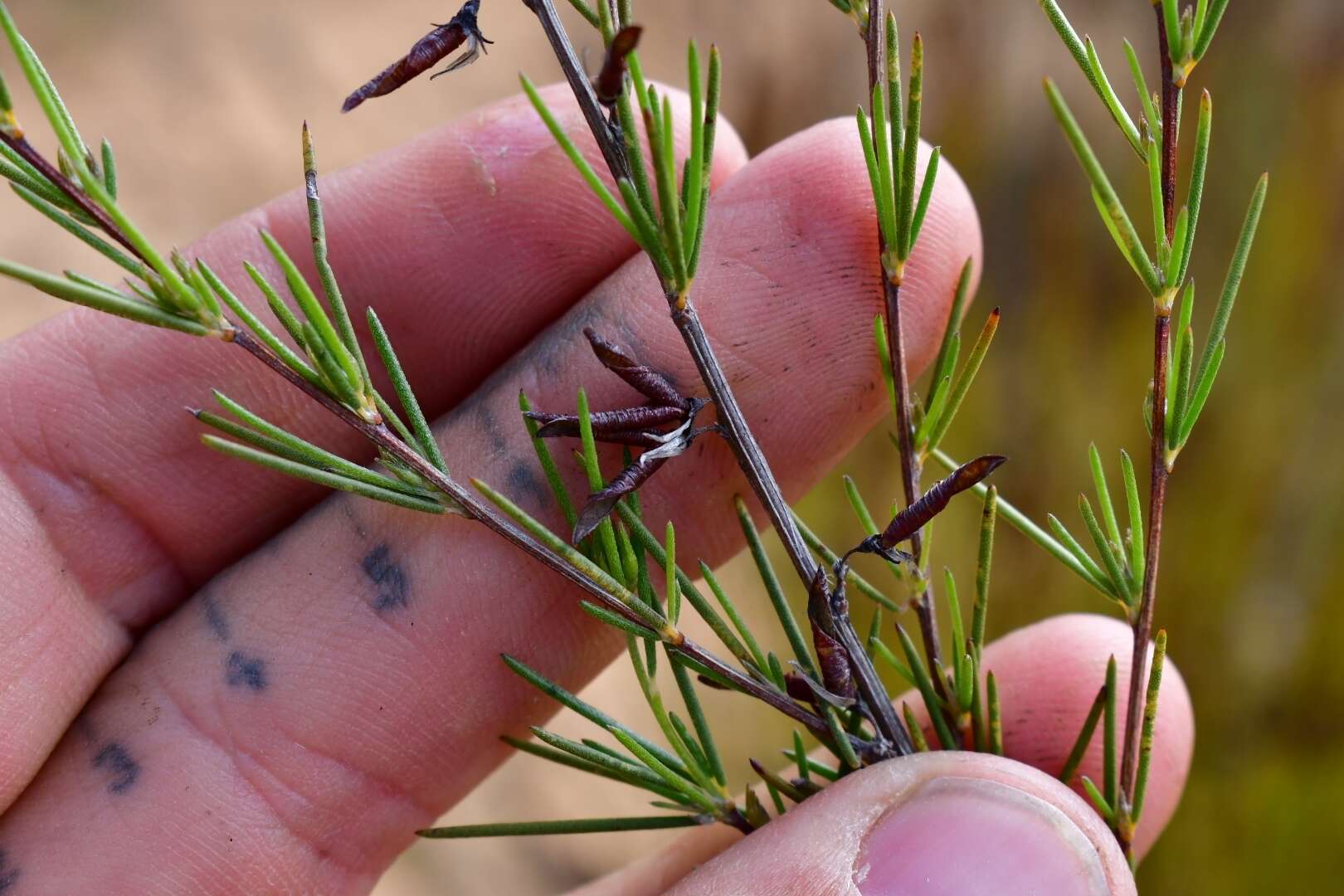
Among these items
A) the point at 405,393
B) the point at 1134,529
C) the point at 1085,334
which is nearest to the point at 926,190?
the point at 1134,529

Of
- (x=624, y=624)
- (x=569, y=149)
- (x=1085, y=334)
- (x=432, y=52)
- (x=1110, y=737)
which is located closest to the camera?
(x=569, y=149)

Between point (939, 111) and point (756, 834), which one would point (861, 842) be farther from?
point (939, 111)

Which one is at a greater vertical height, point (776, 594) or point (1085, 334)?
point (776, 594)

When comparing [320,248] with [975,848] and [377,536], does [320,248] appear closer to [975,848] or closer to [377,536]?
[377,536]

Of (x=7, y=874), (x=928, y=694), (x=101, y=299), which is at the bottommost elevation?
(x=928, y=694)

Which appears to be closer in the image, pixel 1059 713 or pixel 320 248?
pixel 320 248

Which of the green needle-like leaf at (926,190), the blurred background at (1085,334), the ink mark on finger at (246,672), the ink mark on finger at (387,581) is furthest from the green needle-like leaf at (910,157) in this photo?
the blurred background at (1085,334)

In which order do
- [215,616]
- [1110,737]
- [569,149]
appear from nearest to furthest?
[569,149]
[1110,737]
[215,616]
